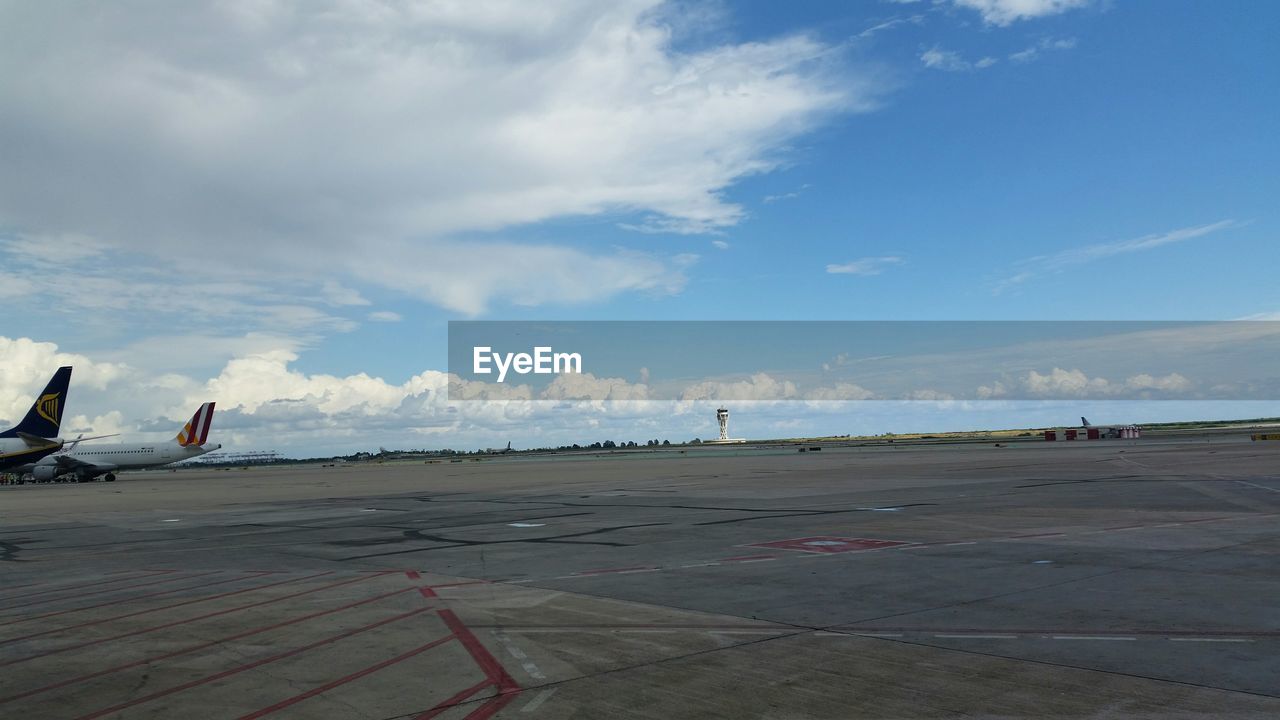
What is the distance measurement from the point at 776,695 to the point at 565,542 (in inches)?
508

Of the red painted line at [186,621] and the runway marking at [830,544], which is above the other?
the runway marking at [830,544]

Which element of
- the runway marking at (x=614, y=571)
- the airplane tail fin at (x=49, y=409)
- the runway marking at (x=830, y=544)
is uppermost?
the airplane tail fin at (x=49, y=409)

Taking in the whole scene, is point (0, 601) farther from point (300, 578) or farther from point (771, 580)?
point (771, 580)

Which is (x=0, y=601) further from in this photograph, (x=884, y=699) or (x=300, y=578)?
(x=884, y=699)

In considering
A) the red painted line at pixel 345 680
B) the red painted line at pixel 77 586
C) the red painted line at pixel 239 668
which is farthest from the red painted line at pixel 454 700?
Result: the red painted line at pixel 77 586

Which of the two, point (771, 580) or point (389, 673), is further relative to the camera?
point (771, 580)

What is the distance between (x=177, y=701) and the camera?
316 inches

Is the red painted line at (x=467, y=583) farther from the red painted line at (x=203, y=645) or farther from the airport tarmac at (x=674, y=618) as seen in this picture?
the red painted line at (x=203, y=645)

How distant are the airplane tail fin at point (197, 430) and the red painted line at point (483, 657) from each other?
87347 mm

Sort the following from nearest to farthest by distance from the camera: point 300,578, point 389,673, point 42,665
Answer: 1. point 389,673
2. point 42,665
3. point 300,578

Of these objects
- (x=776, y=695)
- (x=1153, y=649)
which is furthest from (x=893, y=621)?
(x=776, y=695)

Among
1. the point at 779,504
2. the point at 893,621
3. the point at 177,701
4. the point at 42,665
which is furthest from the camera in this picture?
the point at 779,504

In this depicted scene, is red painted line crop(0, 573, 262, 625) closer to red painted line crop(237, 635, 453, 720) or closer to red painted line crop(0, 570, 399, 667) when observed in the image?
red painted line crop(0, 570, 399, 667)

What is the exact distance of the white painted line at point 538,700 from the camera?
7.46m
